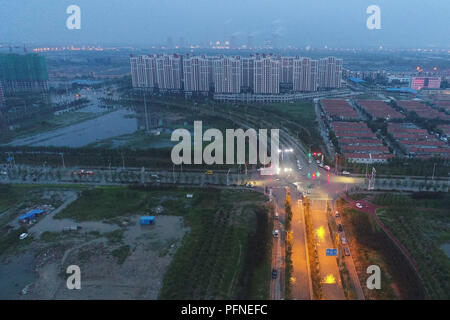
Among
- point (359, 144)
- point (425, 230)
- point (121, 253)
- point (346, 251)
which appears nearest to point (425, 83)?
point (359, 144)

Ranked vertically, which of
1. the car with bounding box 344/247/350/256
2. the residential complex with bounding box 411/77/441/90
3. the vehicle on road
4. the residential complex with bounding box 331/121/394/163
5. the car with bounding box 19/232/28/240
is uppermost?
the residential complex with bounding box 411/77/441/90

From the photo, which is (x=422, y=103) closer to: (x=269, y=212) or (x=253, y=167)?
(x=253, y=167)

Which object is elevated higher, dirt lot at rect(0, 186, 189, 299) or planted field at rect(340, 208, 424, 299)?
dirt lot at rect(0, 186, 189, 299)

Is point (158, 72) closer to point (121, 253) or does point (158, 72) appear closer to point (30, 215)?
point (30, 215)

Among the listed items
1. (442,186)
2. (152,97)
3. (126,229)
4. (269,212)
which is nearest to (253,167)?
(269,212)

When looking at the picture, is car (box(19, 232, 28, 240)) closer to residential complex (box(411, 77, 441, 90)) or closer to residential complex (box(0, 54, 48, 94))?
residential complex (box(0, 54, 48, 94))

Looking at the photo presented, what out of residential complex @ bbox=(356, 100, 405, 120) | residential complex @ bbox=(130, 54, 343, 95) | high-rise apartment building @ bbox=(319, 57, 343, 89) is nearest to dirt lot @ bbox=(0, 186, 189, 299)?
residential complex @ bbox=(356, 100, 405, 120)

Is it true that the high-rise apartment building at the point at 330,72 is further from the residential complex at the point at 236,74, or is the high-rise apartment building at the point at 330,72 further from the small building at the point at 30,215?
the small building at the point at 30,215
